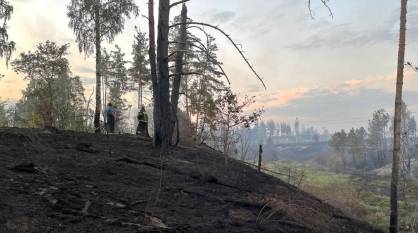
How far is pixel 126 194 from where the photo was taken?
7.49 m

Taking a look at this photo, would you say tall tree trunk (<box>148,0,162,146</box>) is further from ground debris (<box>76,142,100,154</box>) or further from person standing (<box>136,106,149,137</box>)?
person standing (<box>136,106,149,137</box>)

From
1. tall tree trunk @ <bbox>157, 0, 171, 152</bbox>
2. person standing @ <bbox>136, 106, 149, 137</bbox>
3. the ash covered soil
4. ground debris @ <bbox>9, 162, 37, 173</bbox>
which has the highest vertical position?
tall tree trunk @ <bbox>157, 0, 171, 152</bbox>

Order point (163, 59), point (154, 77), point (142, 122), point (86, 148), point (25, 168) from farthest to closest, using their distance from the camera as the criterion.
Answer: point (142, 122), point (154, 77), point (163, 59), point (86, 148), point (25, 168)

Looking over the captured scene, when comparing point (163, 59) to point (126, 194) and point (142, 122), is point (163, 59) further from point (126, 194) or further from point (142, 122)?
point (142, 122)

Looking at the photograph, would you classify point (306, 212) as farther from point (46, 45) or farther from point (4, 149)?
point (46, 45)

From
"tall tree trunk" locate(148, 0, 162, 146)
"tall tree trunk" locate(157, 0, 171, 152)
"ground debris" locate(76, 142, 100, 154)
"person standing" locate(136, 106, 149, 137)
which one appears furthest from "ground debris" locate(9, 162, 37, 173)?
"person standing" locate(136, 106, 149, 137)

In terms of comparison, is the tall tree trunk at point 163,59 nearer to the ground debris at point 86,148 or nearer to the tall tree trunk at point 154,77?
the tall tree trunk at point 154,77

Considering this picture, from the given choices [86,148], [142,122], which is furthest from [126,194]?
[142,122]

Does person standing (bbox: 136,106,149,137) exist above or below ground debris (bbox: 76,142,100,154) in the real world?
above

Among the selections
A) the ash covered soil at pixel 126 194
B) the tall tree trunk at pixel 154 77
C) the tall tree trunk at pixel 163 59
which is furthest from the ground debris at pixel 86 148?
the tall tree trunk at pixel 154 77

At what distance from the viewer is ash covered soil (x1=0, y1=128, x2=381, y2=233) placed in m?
5.83

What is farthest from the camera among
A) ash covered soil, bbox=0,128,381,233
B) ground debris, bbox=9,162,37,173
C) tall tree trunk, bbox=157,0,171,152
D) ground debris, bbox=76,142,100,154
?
tall tree trunk, bbox=157,0,171,152

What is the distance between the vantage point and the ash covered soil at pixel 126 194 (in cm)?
583

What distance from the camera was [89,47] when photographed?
20.8 meters
